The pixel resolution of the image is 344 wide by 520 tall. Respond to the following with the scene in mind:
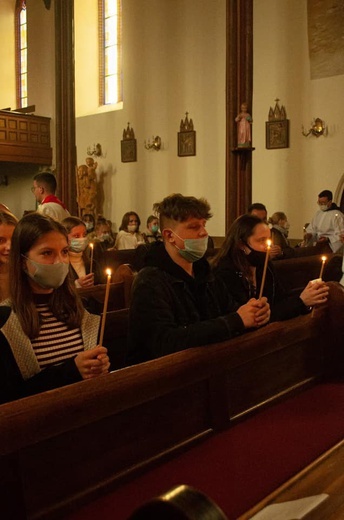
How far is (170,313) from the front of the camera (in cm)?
258

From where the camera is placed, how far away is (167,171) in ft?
47.7

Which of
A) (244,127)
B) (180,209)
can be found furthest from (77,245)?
(244,127)

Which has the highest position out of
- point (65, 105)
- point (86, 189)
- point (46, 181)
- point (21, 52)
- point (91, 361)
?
point (21, 52)

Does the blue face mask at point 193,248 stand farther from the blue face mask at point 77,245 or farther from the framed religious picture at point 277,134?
the framed religious picture at point 277,134

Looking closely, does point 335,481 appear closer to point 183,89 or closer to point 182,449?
point 182,449

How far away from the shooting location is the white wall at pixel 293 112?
38.2ft

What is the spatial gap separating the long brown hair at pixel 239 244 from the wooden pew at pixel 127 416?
0.84m

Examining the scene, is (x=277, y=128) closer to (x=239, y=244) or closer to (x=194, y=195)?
(x=194, y=195)

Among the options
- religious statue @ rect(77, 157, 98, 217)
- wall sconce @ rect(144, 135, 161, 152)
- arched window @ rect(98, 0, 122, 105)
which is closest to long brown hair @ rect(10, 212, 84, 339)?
wall sconce @ rect(144, 135, 161, 152)

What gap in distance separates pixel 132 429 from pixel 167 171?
42.1ft

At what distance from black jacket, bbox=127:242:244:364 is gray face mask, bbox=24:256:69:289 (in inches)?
15.8

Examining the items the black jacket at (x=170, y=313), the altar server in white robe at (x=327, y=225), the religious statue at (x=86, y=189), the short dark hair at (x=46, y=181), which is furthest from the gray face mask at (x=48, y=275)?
the religious statue at (x=86, y=189)

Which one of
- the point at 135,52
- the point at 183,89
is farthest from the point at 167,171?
the point at 135,52

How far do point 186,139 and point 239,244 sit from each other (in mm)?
10691
